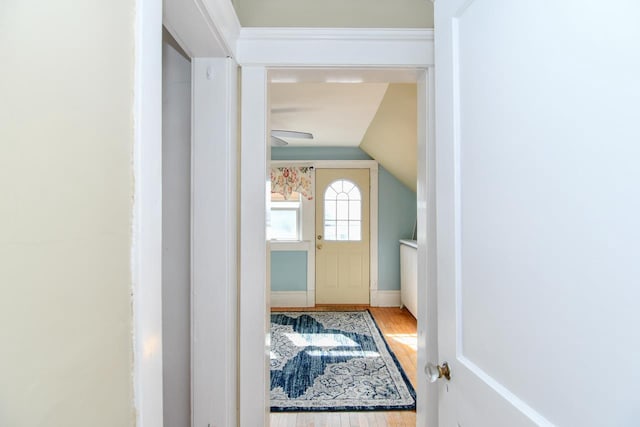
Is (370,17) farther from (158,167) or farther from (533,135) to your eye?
(158,167)

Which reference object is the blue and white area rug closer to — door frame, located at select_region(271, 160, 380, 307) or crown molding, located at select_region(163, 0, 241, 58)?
door frame, located at select_region(271, 160, 380, 307)

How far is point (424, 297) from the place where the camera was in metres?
1.37

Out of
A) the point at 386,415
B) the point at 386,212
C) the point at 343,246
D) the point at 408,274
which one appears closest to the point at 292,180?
the point at 343,246

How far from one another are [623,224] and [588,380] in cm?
27

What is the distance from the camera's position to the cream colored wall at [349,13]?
136 cm

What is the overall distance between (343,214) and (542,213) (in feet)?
13.9

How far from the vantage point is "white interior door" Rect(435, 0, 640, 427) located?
0.53 meters

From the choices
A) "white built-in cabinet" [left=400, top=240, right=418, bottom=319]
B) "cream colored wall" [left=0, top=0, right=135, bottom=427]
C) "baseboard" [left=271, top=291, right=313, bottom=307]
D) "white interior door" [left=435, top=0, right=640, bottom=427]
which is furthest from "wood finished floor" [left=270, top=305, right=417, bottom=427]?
"cream colored wall" [left=0, top=0, right=135, bottom=427]

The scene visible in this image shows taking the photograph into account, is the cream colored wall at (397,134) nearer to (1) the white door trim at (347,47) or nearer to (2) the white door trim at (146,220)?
(1) the white door trim at (347,47)

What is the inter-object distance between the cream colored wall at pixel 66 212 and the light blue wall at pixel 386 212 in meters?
4.34

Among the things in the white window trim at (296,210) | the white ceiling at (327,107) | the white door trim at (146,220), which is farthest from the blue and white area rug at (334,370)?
the white ceiling at (327,107)

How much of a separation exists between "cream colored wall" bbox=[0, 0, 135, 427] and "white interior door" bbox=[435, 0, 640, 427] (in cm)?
76

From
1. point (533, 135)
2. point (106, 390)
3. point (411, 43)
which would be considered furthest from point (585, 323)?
point (411, 43)

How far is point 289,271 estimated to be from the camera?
191 inches
